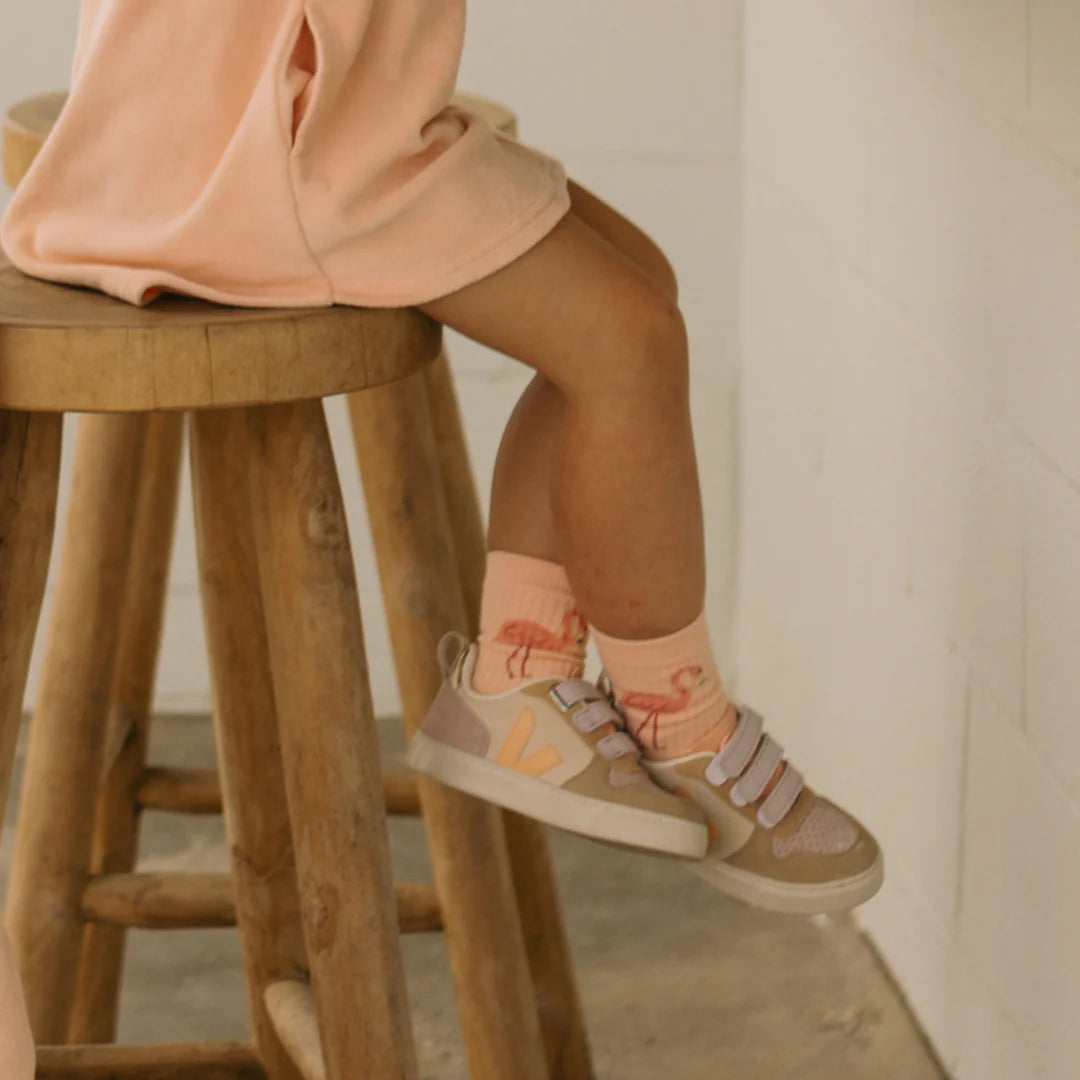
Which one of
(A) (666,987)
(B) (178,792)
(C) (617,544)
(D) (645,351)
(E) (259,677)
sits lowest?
(A) (666,987)

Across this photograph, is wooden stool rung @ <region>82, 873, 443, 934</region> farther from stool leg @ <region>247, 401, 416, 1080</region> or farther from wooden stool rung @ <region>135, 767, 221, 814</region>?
stool leg @ <region>247, 401, 416, 1080</region>

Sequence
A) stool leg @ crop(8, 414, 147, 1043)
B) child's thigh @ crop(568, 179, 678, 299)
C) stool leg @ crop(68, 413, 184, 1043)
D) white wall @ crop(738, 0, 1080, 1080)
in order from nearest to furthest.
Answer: child's thigh @ crop(568, 179, 678, 299), white wall @ crop(738, 0, 1080, 1080), stool leg @ crop(8, 414, 147, 1043), stool leg @ crop(68, 413, 184, 1043)

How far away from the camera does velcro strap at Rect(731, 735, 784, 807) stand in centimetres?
114

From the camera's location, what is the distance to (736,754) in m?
1.15

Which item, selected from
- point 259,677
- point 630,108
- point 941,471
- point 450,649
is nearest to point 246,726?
point 259,677

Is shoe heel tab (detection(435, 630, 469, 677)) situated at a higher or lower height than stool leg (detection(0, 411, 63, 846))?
lower

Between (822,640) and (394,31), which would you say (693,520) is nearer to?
(394,31)

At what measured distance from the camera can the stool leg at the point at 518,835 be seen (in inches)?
59.4

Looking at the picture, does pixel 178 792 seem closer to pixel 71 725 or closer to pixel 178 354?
pixel 71 725

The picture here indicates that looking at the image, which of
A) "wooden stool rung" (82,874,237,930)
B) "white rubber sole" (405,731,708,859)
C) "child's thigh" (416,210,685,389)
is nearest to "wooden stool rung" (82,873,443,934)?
"wooden stool rung" (82,874,237,930)

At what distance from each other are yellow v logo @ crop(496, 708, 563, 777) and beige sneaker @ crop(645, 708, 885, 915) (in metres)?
0.08

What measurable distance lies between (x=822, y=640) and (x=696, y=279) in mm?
548

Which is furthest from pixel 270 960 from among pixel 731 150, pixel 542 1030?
pixel 731 150

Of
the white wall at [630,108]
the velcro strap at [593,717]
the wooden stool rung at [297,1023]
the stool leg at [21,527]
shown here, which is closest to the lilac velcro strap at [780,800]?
the velcro strap at [593,717]
